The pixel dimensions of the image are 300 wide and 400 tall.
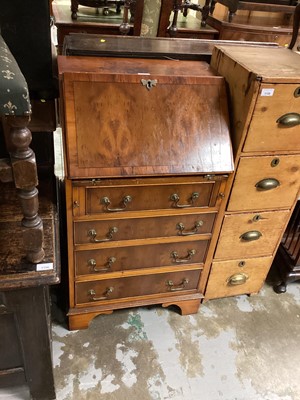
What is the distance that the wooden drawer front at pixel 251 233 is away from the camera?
1.48m

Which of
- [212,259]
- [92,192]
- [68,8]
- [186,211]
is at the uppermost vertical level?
[68,8]

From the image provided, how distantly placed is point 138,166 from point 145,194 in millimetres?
125

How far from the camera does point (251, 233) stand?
4.99 feet

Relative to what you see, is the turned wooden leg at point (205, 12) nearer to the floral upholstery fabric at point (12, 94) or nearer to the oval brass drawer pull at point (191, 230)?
the oval brass drawer pull at point (191, 230)

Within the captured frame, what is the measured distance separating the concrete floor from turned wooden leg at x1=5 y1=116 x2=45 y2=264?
73 cm

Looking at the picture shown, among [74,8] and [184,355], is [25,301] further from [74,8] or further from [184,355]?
[74,8]

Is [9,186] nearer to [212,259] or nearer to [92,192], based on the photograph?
[92,192]

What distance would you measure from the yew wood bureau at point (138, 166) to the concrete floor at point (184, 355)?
0.71 feet

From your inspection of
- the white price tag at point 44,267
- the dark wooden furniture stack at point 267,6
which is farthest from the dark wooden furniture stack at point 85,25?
the white price tag at point 44,267

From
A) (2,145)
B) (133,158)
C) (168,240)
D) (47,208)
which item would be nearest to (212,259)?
(168,240)

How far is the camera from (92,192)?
3.94 feet

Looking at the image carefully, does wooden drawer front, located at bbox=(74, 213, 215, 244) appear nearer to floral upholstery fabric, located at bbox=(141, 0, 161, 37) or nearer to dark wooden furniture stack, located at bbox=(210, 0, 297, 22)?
floral upholstery fabric, located at bbox=(141, 0, 161, 37)

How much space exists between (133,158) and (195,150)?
0.23 meters

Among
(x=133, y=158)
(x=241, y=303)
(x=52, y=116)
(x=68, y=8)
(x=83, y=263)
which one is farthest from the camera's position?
(x=68, y=8)
